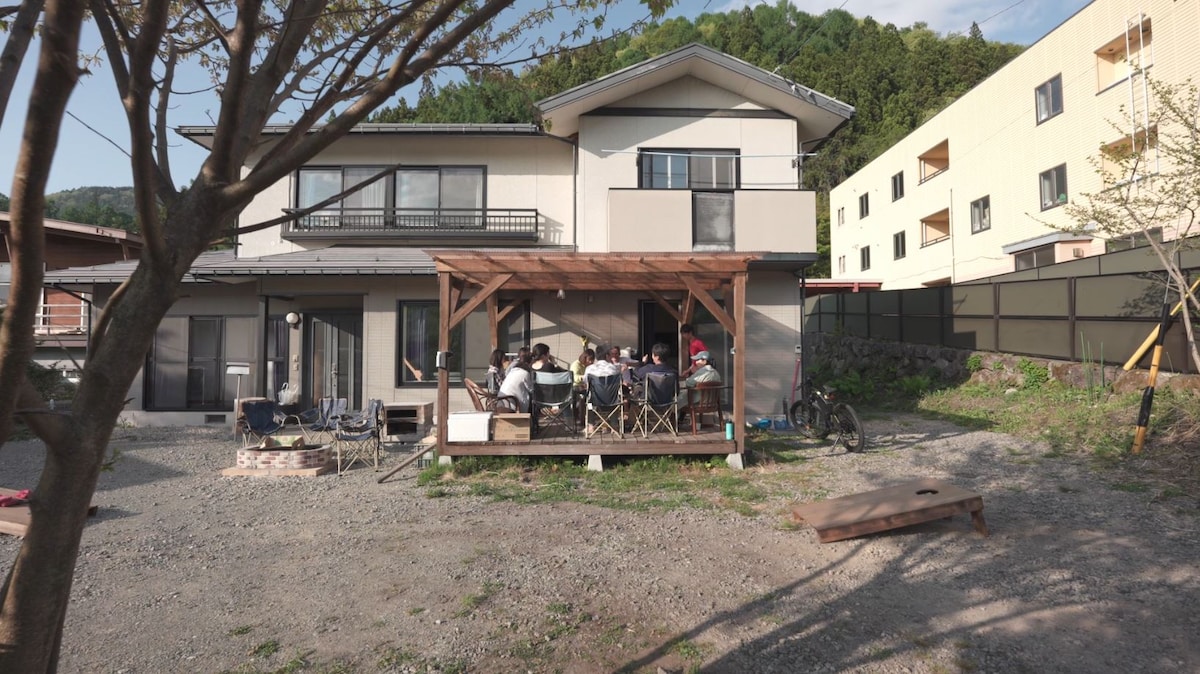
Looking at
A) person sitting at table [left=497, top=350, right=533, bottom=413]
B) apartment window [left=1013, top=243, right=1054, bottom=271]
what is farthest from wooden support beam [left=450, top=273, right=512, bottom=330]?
apartment window [left=1013, top=243, right=1054, bottom=271]

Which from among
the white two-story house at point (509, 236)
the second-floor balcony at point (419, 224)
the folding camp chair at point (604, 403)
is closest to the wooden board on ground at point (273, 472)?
the white two-story house at point (509, 236)

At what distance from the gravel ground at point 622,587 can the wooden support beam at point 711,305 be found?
7.84ft

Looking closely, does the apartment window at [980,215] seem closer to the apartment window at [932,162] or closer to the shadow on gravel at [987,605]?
the apartment window at [932,162]

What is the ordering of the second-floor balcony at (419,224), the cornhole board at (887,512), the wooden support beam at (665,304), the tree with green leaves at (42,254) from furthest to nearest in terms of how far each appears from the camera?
1. the second-floor balcony at (419,224)
2. the wooden support beam at (665,304)
3. the cornhole board at (887,512)
4. the tree with green leaves at (42,254)

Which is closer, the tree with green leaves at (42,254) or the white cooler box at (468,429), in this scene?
the tree with green leaves at (42,254)

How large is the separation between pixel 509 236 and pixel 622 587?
8.89 metres

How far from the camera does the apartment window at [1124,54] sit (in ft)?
46.4

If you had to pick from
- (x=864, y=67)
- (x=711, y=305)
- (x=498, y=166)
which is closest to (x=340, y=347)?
(x=498, y=166)

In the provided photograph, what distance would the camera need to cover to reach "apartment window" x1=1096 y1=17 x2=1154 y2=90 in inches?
557

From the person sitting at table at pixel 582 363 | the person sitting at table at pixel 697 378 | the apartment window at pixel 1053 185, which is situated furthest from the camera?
the apartment window at pixel 1053 185

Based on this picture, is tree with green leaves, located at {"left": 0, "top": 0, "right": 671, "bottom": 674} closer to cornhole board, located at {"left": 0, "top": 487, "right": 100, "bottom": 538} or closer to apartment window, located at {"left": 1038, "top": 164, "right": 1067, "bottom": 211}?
cornhole board, located at {"left": 0, "top": 487, "right": 100, "bottom": 538}

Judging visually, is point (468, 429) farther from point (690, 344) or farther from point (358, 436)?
point (690, 344)

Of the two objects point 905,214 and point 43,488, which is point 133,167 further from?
point 905,214

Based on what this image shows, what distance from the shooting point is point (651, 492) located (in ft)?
23.8
